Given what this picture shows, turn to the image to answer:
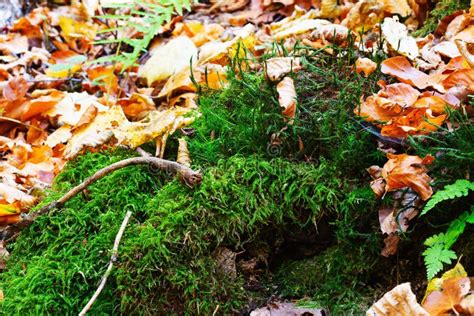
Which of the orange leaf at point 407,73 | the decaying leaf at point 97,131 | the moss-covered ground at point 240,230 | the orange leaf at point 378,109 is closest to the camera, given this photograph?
the moss-covered ground at point 240,230

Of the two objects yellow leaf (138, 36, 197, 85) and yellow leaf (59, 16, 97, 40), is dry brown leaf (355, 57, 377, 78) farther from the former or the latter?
yellow leaf (59, 16, 97, 40)

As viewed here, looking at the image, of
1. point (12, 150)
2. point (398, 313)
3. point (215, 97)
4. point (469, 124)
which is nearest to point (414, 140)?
point (469, 124)

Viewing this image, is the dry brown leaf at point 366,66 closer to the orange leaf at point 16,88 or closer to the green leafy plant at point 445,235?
the green leafy plant at point 445,235

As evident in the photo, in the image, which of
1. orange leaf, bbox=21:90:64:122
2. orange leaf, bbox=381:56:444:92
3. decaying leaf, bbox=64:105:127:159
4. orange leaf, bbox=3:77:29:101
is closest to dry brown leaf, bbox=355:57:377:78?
orange leaf, bbox=381:56:444:92

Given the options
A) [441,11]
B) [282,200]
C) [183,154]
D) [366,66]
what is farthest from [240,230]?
[441,11]

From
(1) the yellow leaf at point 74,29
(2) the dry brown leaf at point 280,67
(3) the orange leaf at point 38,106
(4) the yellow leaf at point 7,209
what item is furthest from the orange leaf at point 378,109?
(1) the yellow leaf at point 74,29

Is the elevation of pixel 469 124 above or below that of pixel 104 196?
above

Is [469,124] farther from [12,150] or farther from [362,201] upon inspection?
[12,150]
